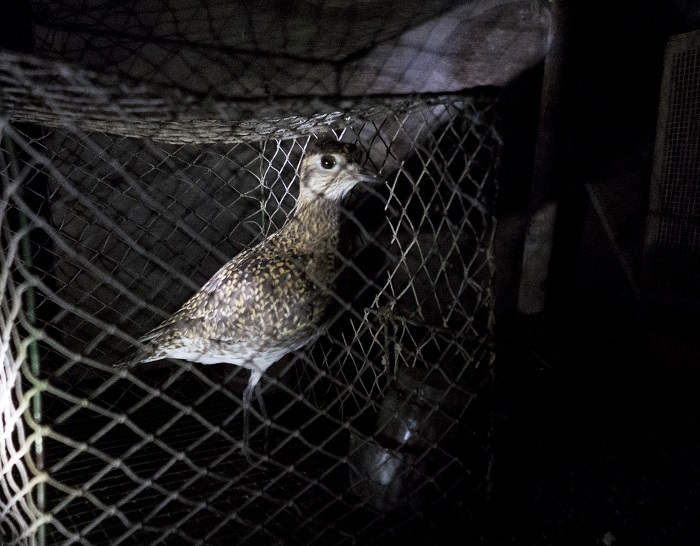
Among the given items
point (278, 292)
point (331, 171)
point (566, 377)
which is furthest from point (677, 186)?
point (278, 292)

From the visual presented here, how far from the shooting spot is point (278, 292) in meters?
2.26

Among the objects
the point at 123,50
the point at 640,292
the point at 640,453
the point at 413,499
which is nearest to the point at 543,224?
the point at 640,292

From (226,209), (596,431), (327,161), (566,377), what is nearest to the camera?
(327,161)

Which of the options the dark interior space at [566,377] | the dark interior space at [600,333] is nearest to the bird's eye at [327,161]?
the dark interior space at [566,377]

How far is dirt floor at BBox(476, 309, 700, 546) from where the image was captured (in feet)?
6.66

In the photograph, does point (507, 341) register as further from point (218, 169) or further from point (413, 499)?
point (218, 169)

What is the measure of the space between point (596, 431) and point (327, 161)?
1.87 m

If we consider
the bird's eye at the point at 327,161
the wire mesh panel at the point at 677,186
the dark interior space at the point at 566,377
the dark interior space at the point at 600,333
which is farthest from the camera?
the wire mesh panel at the point at 677,186

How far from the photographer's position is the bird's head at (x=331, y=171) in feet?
7.64

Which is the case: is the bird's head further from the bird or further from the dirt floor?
the dirt floor

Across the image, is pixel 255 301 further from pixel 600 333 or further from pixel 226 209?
pixel 600 333

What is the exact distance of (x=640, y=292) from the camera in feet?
10.2

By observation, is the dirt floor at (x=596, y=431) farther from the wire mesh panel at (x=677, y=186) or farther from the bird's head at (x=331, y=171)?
the bird's head at (x=331, y=171)

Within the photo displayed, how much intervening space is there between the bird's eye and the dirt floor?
42.4 inches
